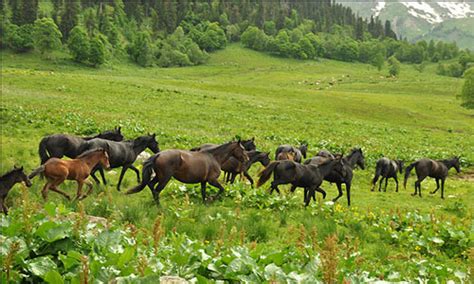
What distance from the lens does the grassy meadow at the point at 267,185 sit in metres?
6.70

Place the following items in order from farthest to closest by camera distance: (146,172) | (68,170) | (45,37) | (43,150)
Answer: (45,37) < (43,150) < (146,172) < (68,170)

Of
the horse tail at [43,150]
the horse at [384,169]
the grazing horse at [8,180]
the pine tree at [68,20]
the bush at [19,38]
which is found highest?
the pine tree at [68,20]

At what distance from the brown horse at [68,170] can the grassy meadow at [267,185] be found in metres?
0.50

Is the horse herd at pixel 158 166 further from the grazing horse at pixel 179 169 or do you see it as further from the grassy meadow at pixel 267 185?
the grassy meadow at pixel 267 185

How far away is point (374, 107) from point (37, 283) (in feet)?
201

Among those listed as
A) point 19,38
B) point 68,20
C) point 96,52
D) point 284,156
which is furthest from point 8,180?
point 68,20

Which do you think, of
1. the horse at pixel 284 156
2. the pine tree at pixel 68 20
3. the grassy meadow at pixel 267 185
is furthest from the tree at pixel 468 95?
the pine tree at pixel 68 20

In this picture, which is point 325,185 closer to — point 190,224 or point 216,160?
point 216,160

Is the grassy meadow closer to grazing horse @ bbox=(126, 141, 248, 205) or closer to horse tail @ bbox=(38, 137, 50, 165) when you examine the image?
grazing horse @ bbox=(126, 141, 248, 205)

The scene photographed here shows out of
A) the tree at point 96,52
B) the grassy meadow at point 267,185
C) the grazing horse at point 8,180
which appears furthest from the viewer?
the tree at point 96,52

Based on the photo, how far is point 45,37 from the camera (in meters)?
104

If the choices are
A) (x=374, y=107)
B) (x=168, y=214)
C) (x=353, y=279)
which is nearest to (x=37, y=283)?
(x=353, y=279)

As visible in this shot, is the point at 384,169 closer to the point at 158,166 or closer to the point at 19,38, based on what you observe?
the point at 158,166

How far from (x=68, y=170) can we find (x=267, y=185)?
8.34 meters
